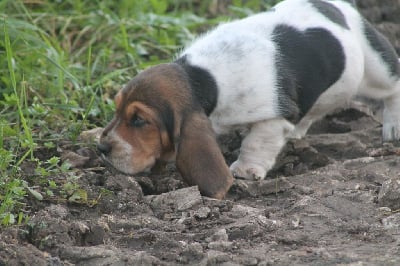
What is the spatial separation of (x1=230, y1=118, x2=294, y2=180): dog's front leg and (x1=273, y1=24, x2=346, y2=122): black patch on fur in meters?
0.11

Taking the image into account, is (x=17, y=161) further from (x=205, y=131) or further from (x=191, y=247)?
(x=191, y=247)

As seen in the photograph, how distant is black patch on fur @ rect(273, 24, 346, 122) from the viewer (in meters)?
6.44

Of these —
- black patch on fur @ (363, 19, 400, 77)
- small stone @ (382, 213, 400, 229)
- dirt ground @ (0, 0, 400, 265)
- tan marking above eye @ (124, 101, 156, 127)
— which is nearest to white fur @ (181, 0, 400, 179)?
black patch on fur @ (363, 19, 400, 77)

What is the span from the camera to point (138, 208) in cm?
552

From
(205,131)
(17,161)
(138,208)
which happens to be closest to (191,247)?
(138,208)

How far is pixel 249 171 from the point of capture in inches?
250

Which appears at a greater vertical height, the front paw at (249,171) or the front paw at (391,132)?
the front paw at (249,171)

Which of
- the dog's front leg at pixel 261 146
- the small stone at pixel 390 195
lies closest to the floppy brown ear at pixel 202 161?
the dog's front leg at pixel 261 146

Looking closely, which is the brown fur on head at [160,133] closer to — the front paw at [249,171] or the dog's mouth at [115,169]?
the dog's mouth at [115,169]

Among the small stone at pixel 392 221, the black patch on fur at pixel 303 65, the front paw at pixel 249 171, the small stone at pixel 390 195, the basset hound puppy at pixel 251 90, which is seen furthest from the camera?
the black patch on fur at pixel 303 65

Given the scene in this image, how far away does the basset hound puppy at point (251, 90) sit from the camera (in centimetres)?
600

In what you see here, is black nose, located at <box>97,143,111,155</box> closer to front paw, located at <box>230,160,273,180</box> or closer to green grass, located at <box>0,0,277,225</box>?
green grass, located at <box>0,0,277,225</box>

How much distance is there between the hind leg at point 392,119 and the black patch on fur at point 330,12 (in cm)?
70

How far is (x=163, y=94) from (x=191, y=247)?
152 cm
